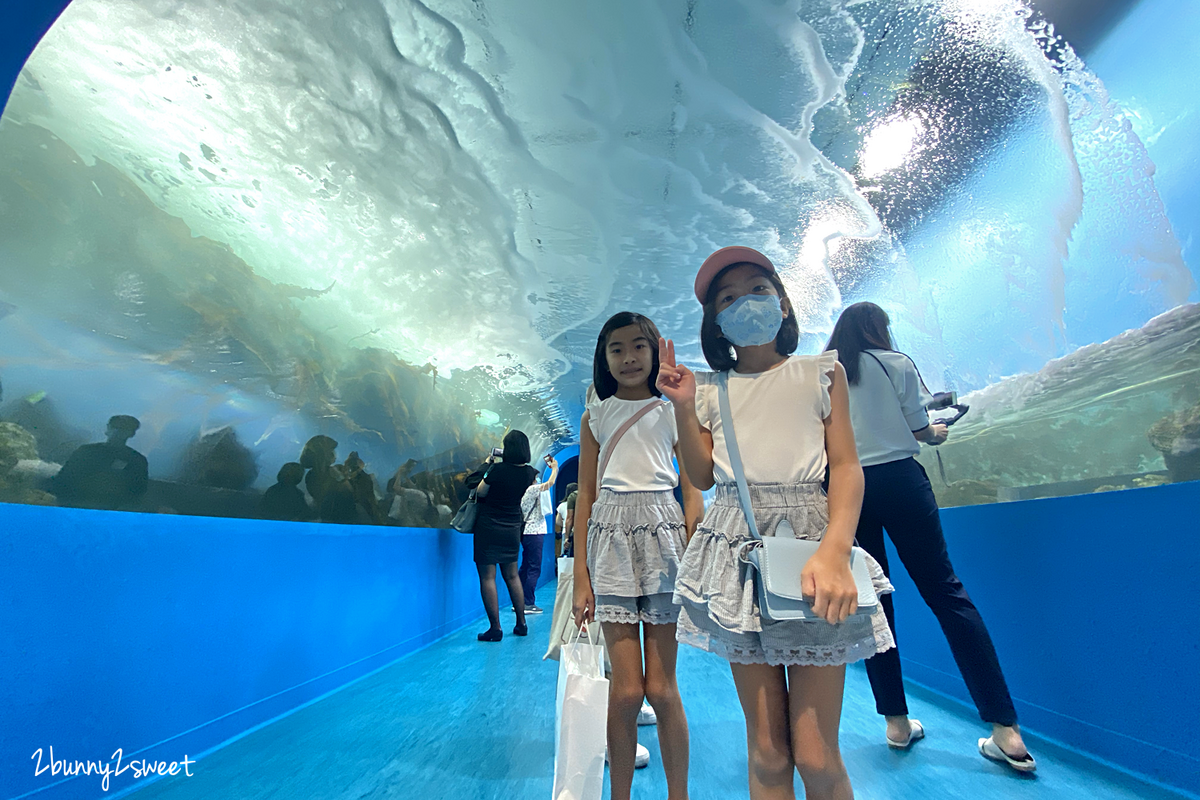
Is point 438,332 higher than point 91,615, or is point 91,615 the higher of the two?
point 438,332

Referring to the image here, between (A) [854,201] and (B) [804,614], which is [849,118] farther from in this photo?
(B) [804,614]

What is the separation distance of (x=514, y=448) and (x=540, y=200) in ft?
7.83

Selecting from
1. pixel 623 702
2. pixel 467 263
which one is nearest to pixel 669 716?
pixel 623 702

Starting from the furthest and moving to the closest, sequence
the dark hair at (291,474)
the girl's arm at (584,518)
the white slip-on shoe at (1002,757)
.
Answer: the dark hair at (291,474) → the white slip-on shoe at (1002,757) → the girl's arm at (584,518)

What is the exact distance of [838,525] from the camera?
116cm

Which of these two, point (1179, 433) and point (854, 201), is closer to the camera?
point (1179, 433)

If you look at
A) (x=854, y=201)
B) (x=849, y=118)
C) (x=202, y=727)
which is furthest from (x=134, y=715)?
(x=854, y=201)

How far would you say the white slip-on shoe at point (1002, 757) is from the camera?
2143 mm

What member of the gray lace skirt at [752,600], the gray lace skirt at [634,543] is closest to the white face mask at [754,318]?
the gray lace skirt at [752,600]

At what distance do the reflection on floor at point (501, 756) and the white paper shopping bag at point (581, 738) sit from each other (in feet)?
2.68

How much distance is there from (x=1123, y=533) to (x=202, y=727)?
4.23 meters

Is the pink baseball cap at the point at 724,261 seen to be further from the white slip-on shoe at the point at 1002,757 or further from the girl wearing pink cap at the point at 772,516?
the white slip-on shoe at the point at 1002,757

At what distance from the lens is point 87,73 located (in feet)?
8.81

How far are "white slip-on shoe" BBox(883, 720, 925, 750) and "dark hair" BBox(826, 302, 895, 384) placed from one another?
167cm
